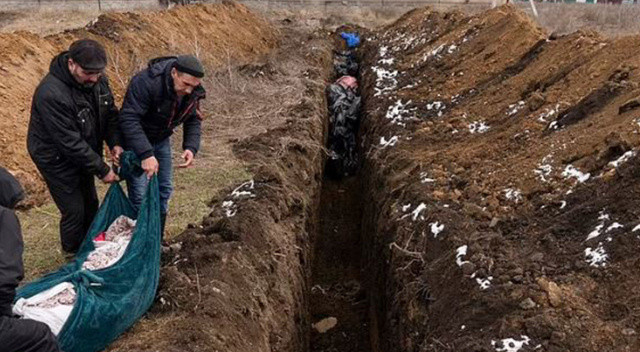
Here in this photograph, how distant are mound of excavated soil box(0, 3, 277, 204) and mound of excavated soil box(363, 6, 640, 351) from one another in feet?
13.6

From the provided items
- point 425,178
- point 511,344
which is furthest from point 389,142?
point 511,344

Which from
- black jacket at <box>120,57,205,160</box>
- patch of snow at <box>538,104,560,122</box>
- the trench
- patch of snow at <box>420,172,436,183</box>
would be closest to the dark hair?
black jacket at <box>120,57,205,160</box>

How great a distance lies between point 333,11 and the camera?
26.1m

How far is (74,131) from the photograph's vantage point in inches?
163

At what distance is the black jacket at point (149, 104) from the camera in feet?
14.5

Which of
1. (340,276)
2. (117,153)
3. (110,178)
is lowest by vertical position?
(340,276)

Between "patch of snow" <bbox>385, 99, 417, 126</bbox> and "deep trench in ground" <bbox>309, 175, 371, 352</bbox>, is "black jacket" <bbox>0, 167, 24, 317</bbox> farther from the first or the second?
"patch of snow" <bbox>385, 99, 417, 126</bbox>

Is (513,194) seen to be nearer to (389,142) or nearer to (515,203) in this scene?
(515,203)

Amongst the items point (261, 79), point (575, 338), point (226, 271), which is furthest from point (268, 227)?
point (261, 79)

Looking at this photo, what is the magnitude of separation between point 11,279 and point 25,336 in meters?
0.33

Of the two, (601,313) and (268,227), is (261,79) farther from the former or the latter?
(601,313)

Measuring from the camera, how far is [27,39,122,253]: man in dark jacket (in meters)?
4.00

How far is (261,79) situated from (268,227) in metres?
6.47

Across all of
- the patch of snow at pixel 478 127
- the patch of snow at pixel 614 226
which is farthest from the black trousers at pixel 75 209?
the patch of snow at pixel 478 127
